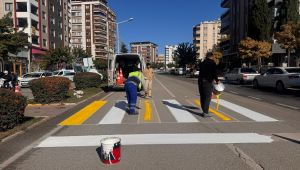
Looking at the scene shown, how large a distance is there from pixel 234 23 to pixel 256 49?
27522 millimetres

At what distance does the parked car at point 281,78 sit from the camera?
2175 centimetres

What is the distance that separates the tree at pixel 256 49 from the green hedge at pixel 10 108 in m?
42.8

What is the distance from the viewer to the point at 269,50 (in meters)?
49.1

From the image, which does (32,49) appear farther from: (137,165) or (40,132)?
(137,165)

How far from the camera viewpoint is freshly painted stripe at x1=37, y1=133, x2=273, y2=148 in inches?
284

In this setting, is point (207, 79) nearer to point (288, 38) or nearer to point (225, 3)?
point (288, 38)

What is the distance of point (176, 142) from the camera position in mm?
7211

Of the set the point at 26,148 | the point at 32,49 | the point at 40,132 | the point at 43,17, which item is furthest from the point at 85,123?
the point at 43,17

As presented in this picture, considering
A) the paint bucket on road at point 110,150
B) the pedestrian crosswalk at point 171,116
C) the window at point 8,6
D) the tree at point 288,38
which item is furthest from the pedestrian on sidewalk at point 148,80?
the window at point 8,6

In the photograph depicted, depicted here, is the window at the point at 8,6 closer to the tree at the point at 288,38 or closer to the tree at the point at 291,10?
the tree at the point at 291,10

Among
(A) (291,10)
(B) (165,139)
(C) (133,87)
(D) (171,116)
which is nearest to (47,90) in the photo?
(C) (133,87)

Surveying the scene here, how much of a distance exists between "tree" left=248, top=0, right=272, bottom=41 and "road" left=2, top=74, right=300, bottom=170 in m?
39.6

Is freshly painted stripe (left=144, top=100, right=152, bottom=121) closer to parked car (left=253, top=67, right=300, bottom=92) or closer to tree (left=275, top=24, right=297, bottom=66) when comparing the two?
parked car (left=253, top=67, right=300, bottom=92)

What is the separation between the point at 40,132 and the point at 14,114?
83 cm
